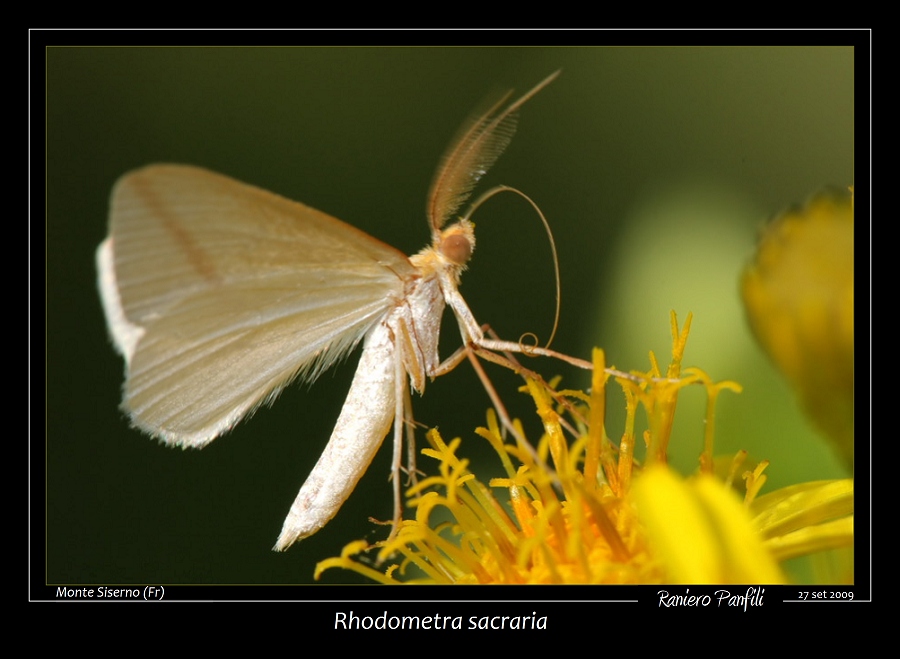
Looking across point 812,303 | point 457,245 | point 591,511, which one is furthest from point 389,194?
point 812,303

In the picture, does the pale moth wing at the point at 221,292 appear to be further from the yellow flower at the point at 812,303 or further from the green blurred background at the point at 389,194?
the yellow flower at the point at 812,303

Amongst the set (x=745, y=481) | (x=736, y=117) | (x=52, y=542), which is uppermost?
(x=736, y=117)

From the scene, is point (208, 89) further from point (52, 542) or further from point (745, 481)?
point (745, 481)

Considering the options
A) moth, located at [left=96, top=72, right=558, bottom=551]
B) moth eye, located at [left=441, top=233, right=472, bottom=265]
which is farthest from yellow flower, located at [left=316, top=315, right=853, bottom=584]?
moth eye, located at [left=441, top=233, right=472, bottom=265]

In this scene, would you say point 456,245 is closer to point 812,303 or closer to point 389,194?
point 389,194

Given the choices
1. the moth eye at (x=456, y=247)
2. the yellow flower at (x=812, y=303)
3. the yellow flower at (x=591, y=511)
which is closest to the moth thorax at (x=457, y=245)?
the moth eye at (x=456, y=247)

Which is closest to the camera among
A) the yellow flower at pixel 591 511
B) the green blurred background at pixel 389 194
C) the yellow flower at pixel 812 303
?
the yellow flower at pixel 812 303

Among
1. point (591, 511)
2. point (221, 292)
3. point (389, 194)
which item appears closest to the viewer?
point (591, 511)
